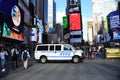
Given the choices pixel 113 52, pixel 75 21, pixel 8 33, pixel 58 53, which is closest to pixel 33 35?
pixel 8 33

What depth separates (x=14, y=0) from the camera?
50812 millimetres

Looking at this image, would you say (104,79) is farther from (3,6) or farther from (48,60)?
(3,6)

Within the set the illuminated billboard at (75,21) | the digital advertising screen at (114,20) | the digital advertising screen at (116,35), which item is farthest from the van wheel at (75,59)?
the illuminated billboard at (75,21)

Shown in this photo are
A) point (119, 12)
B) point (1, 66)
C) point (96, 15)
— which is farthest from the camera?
point (96, 15)

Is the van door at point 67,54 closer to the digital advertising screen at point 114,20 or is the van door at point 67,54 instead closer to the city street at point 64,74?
the city street at point 64,74

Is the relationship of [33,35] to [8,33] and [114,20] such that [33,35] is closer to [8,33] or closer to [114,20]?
[114,20]

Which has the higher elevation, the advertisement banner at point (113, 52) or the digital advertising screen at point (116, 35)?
the digital advertising screen at point (116, 35)

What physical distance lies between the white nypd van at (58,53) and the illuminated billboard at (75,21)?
106 metres

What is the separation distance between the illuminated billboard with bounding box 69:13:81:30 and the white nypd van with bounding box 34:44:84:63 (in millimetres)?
105774

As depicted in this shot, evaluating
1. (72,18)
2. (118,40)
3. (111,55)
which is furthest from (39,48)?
(72,18)

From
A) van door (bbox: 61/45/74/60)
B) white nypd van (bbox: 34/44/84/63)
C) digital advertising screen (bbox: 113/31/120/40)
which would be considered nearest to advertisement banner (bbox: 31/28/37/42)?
digital advertising screen (bbox: 113/31/120/40)

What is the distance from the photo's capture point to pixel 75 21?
140250mm

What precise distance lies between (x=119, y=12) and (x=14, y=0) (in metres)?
39.1

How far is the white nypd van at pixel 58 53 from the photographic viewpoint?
3303 centimetres
